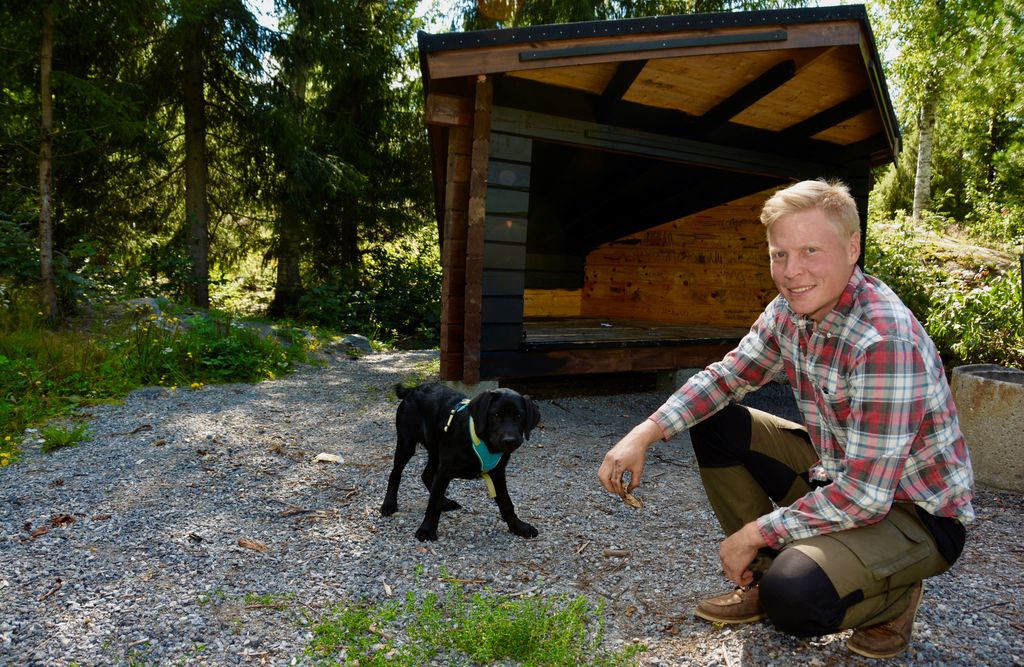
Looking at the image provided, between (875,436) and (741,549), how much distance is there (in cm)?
50

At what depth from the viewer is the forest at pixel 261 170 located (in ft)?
22.5

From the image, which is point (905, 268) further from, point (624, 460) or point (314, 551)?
point (314, 551)

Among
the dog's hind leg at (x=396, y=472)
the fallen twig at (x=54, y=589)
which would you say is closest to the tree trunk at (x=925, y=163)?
the dog's hind leg at (x=396, y=472)

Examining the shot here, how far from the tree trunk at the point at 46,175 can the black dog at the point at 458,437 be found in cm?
557

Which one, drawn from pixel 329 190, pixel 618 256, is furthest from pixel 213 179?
pixel 618 256

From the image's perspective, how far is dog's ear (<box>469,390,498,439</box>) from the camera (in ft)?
8.89

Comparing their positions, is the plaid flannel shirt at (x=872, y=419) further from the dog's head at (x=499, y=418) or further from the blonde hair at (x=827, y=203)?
the dog's head at (x=499, y=418)

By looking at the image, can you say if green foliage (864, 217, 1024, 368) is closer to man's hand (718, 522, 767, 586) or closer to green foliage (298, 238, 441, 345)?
man's hand (718, 522, 767, 586)

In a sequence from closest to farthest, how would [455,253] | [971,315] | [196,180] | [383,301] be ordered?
[455,253]
[971,315]
[196,180]
[383,301]

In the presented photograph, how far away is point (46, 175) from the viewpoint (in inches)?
261

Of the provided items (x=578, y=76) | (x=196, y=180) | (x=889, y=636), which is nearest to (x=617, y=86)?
(x=578, y=76)

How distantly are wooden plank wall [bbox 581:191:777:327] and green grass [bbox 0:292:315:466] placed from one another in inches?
193

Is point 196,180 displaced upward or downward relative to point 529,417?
upward

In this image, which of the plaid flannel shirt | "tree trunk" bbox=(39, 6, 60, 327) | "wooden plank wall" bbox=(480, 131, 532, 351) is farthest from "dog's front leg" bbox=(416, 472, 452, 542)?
"tree trunk" bbox=(39, 6, 60, 327)
